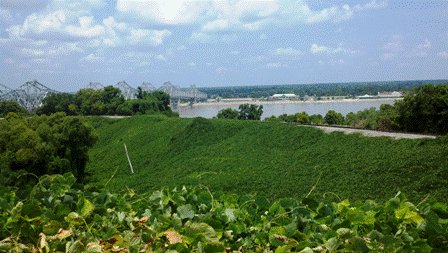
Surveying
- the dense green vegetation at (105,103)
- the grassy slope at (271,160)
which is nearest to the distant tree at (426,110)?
the grassy slope at (271,160)

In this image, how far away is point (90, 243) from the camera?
3.71ft

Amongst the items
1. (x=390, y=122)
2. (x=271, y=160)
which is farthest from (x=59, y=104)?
(x=271, y=160)

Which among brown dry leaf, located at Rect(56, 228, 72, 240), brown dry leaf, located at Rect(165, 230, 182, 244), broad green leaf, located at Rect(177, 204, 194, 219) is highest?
broad green leaf, located at Rect(177, 204, 194, 219)

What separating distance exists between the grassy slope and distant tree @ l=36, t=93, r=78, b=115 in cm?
1121

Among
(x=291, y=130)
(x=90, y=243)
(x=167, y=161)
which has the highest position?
(x=90, y=243)

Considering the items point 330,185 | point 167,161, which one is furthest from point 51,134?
point 330,185

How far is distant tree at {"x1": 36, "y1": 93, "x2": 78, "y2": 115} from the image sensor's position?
4177 centimetres

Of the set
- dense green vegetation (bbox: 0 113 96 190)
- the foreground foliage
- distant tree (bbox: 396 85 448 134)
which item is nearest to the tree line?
distant tree (bbox: 396 85 448 134)

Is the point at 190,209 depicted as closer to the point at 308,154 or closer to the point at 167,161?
the point at 308,154

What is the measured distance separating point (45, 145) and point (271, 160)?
26.9ft

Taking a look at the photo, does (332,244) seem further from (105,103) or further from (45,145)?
(105,103)

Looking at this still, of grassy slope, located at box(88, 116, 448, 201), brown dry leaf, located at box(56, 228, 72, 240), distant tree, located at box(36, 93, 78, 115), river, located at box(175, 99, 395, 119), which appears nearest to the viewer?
brown dry leaf, located at box(56, 228, 72, 240)

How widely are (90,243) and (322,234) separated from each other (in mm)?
506

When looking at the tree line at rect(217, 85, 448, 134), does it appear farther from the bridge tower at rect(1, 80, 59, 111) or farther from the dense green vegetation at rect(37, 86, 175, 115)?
the bridge tower at rect(1, 80, 59, 111)
